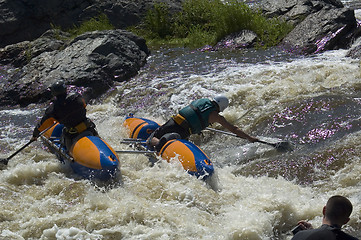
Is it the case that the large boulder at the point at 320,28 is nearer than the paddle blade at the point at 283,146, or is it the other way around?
the paddle blade at the point at 283,146

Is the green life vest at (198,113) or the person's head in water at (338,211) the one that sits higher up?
the person's head in water at (338,211)

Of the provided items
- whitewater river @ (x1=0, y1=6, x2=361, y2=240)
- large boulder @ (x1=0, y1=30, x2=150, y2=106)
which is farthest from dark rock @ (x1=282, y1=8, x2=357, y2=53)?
large boulder @ (x1=0, y1=30, x2=150, y2=106)

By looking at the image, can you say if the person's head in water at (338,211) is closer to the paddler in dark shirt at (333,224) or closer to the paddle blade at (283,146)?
the paddler in dark shirt at (333,224)

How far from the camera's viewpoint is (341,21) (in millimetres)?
10562

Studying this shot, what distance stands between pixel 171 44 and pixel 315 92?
566cm

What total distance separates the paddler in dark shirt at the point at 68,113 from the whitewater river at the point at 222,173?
1.39 feet

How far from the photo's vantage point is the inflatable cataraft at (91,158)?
5.30 metres

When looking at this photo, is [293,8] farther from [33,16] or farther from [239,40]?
[33,16]

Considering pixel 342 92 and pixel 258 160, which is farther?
pixel 342 92

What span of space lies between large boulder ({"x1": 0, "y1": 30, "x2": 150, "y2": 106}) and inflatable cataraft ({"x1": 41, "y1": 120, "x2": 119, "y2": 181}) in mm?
3641

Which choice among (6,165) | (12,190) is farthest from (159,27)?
(12,190)

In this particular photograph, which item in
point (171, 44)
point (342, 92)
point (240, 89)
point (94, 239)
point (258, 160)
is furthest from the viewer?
point (171, 44)

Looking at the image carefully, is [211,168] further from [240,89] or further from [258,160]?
[240,89]

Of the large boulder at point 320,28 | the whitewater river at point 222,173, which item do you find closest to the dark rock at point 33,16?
the whitewater river at point 222,173
